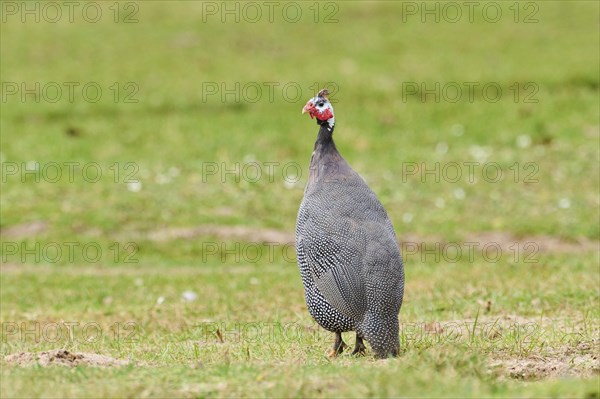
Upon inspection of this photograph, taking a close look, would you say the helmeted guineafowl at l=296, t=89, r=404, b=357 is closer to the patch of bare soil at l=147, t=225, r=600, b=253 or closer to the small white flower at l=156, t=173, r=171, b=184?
the patch of bare soil at l=147, t=225, r=600, b=253

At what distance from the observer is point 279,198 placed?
16.5 metres

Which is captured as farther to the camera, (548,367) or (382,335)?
(382,335)

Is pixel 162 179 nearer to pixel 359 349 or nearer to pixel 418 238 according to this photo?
pixel 418 238

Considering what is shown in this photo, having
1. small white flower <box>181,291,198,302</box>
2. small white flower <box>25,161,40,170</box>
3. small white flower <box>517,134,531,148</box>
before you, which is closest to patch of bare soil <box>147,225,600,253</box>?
small white flower <box>181,291,198,302</box>

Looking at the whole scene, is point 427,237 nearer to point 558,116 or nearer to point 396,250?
point 558,116

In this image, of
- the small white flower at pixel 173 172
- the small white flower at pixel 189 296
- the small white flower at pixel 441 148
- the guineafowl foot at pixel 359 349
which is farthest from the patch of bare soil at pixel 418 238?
the guineafowl foot at pixel 359 349

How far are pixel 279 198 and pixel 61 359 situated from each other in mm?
9843

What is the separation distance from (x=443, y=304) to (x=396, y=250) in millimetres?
3101

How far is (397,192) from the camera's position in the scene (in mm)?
16859

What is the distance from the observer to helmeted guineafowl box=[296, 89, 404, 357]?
23.5 feet

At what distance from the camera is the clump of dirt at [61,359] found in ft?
22.2

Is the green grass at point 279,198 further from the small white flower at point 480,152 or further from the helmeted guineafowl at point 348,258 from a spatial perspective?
the helmeted guineafowl at point 348,258

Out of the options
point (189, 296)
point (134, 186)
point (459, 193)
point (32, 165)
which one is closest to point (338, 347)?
point (189, 296)

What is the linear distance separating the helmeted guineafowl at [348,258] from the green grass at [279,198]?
0.32 metres
